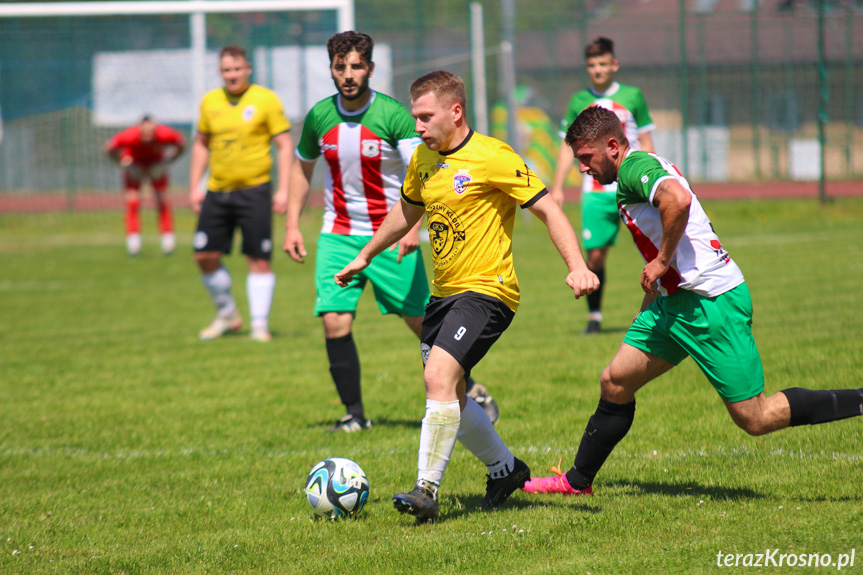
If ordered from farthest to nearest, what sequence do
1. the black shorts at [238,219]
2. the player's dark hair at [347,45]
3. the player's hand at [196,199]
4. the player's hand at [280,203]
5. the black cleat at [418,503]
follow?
1. the player's hand at [196,199]
2. the black shorts at [238,219]
3. the player's hand at [280,203]
4. the player's dark hair at [347,45]
5. the black cleat at [418,503]

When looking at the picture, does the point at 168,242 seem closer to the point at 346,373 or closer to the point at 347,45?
the point at 346,373

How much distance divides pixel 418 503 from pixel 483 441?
56 centimetres

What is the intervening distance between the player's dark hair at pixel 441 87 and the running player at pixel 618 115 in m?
4.07

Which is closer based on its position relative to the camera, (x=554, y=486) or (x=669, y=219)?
(x=669, y=219)

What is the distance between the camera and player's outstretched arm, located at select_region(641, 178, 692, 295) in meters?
3.59

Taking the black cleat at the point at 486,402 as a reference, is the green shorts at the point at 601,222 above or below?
above

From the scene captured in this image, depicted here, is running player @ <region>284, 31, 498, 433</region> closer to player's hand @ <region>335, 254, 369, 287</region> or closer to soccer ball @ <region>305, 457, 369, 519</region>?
player's hand @ <region>335, 254, 369, 287</region>

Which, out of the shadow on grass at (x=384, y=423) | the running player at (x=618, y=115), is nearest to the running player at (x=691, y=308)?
the shadow on grass at (x=384, y=423)

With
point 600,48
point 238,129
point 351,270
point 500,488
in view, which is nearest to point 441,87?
A: point 351,270

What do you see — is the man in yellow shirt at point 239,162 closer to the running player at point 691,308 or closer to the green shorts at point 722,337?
the running player at point 691,308

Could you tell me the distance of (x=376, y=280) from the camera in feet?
18.2

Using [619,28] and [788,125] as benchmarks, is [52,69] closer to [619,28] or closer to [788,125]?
[619,28]

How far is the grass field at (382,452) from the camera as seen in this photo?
3.56 m

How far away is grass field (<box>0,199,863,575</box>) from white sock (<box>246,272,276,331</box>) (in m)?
0.26
